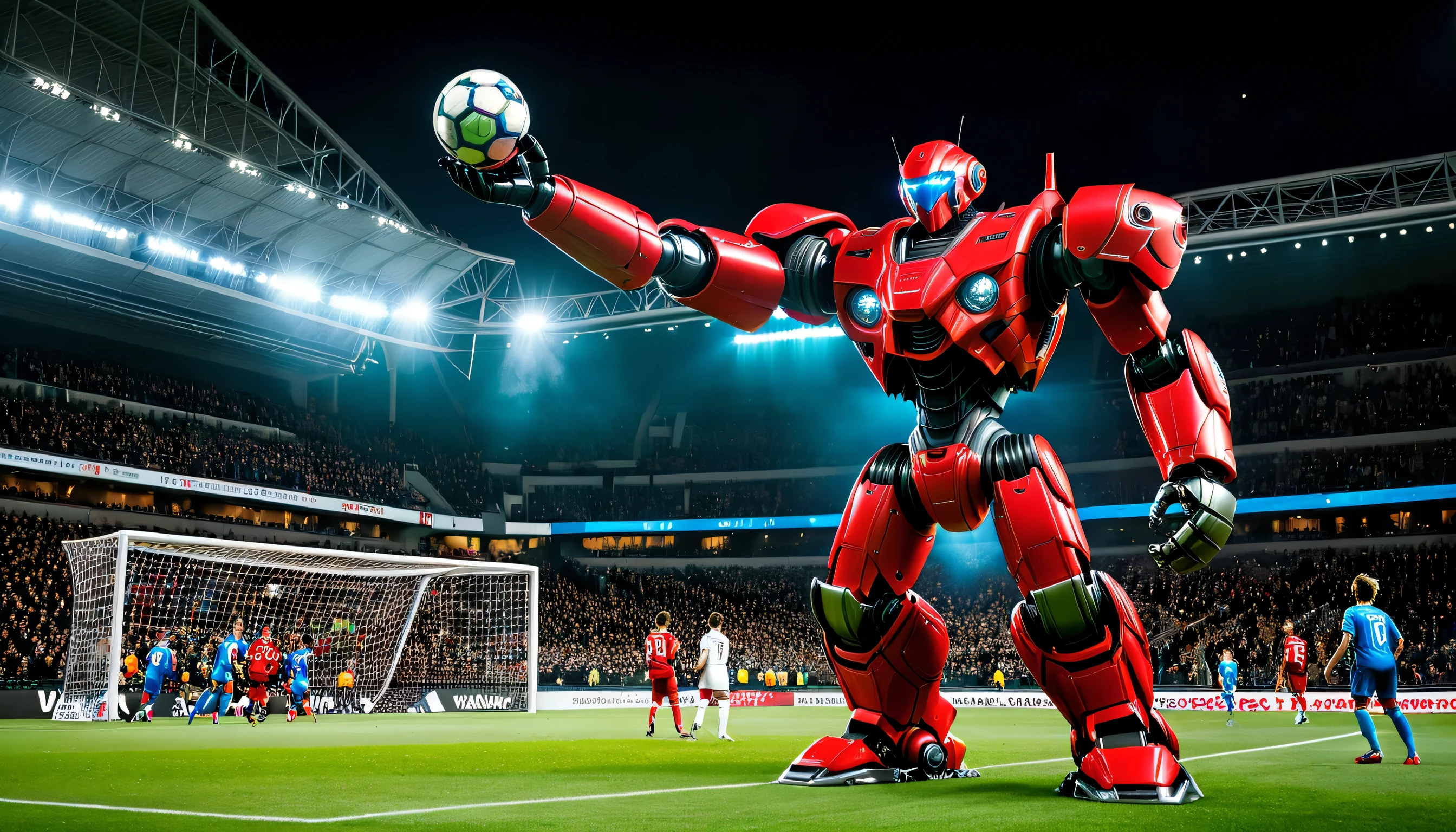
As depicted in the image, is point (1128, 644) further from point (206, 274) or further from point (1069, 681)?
point (206, 274)

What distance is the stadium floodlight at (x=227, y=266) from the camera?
32906 mm

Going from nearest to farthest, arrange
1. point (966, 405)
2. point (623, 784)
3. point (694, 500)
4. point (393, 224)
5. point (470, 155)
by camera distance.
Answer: point (470, 155) < point (966, 405) < point (623, 784) < point (393, 224) < point (694, 500)

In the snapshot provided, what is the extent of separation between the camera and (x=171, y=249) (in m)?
31.9

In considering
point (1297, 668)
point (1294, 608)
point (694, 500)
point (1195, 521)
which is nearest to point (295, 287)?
point (694, 500)

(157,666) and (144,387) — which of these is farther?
Result: (144,387)

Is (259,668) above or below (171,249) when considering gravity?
below

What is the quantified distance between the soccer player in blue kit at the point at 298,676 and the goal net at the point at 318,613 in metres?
1.40

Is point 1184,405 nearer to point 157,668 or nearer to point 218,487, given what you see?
point 157,668

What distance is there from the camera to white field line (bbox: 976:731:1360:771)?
9.48 m

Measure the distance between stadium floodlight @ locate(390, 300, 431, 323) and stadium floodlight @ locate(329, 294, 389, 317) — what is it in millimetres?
384

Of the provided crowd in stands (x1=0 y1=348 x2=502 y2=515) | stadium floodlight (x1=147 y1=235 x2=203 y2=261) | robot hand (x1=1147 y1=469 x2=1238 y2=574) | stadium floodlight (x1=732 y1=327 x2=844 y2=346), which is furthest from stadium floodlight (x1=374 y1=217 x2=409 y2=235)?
robot hand (x1=1147 y1=469 x2=1238 y2=574)

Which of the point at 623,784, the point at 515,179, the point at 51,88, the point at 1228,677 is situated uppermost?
the point at 51,88

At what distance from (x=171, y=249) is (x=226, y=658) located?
17952mm

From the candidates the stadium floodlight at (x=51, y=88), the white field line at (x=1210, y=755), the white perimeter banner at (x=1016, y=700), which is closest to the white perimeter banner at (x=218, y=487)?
the stadium floodlight at (x=51, y=88)
